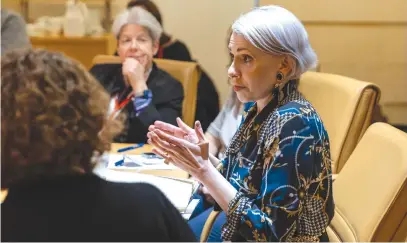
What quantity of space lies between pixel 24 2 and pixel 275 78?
10.1ft

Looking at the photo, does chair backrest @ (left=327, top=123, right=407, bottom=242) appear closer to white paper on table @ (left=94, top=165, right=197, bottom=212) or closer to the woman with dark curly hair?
white paper on table @ (left=94, top=165, right=197, bottom=212)

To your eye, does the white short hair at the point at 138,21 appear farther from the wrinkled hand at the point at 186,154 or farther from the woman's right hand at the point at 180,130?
the wrinkled hand at the point at 186,154

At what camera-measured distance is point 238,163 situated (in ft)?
5.08

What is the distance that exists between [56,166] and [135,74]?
1.73 m

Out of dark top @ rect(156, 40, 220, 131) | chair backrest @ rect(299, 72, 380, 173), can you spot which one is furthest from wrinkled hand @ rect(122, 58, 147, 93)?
dark top @ rect(156, 40, 220, 131)

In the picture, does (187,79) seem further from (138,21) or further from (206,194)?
(206,194)

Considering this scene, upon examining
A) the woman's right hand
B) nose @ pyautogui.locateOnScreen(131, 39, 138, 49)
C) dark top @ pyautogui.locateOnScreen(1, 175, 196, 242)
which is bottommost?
the woman's right hand

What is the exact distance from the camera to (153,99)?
104 inches

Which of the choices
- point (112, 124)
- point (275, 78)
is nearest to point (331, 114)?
point (275, 78)

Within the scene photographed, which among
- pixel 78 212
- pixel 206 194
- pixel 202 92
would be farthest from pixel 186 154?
pixel 202 92

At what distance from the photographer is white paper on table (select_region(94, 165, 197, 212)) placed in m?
1.60

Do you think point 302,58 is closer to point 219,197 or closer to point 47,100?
point 219,197

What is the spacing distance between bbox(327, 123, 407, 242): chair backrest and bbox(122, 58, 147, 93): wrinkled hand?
1.08 metres

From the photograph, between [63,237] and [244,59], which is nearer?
[63,237]
